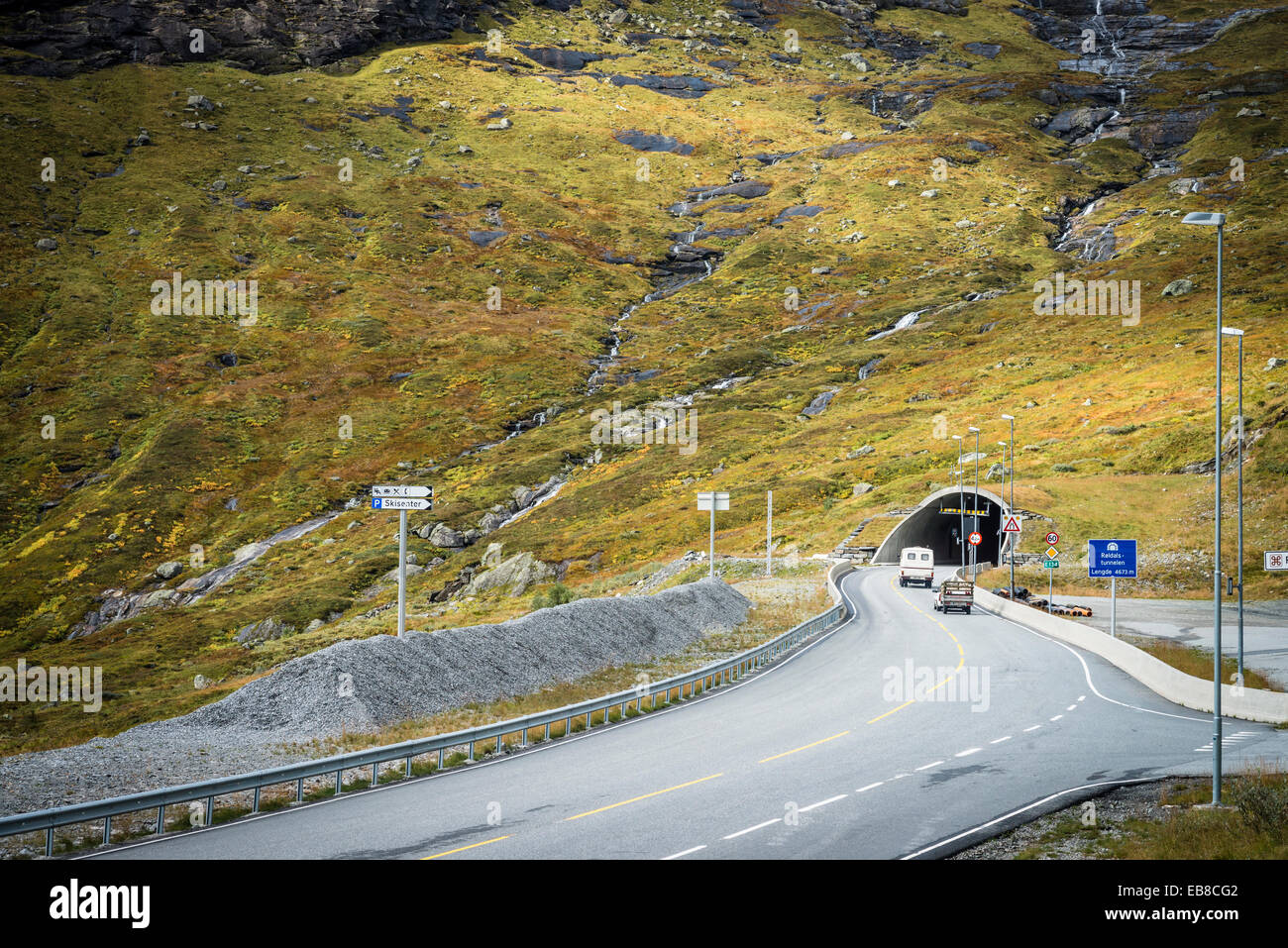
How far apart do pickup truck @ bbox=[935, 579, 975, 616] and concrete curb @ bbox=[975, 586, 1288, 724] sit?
577 centimetres

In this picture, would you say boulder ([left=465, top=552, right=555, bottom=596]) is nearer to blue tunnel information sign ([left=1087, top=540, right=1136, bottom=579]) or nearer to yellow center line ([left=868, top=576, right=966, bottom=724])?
yellow center line ([left=868, top=576, right=966, bottom=724])

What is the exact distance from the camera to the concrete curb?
73.2ft

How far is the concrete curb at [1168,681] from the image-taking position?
22297 millimetres

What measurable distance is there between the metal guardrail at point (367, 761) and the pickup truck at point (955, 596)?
19.8m

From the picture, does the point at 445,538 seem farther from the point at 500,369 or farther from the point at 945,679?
the point at 945,679

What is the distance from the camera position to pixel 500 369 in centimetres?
12794

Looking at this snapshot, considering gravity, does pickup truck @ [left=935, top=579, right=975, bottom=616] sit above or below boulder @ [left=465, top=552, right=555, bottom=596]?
above

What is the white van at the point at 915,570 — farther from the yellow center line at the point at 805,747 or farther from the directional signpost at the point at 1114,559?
the yellow center line at the point at 805,747

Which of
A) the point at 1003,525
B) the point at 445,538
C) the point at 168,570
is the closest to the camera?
the point at 1003,525

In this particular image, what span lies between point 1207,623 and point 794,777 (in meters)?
33.6

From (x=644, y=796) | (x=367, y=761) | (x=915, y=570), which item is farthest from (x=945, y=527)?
(x=367, y=761)

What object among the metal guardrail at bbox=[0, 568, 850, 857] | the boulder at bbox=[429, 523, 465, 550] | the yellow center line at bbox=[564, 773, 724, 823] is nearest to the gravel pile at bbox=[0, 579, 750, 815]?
the metal guardrail at bbox=[0, 568, 850, 857]

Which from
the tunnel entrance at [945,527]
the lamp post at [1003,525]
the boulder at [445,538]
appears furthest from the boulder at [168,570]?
the lamp post at [1003,525]

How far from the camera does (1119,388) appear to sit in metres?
96.0
